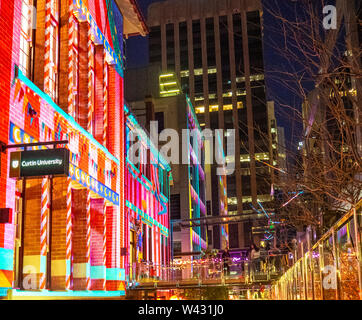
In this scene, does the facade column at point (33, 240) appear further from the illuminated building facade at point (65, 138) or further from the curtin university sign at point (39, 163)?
the curtin university sign at point (39, 163)

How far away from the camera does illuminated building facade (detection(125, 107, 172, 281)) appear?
25359 mm

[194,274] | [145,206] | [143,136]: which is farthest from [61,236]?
[143,136]

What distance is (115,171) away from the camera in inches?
843

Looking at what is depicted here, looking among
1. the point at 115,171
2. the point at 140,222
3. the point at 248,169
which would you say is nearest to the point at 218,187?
the point at 248,169

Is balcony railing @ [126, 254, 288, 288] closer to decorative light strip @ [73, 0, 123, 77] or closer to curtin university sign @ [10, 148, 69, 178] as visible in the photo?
decorative light strip @ [73, 0, 123, 77]

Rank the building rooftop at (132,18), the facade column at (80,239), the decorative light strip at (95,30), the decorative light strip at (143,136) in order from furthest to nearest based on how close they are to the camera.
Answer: the decorative light strip at (143,136)
the building rooftop at (132,18)
the decorative light strip at (95,30)
the facade column at (80,239)

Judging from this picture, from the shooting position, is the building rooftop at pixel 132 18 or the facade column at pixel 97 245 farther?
the building rooftop at pixel 132 18

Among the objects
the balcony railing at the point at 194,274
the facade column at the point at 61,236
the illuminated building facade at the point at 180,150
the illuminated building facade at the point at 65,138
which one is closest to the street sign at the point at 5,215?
the illuminated building facade at the point at 65,138

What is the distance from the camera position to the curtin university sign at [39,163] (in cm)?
1129

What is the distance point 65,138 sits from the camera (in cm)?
1616

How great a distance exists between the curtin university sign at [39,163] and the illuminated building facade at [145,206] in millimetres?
11718

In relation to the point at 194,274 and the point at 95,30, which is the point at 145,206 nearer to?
the point at 194,274

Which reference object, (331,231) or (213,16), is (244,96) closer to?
(213,16)

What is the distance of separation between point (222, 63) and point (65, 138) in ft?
347
